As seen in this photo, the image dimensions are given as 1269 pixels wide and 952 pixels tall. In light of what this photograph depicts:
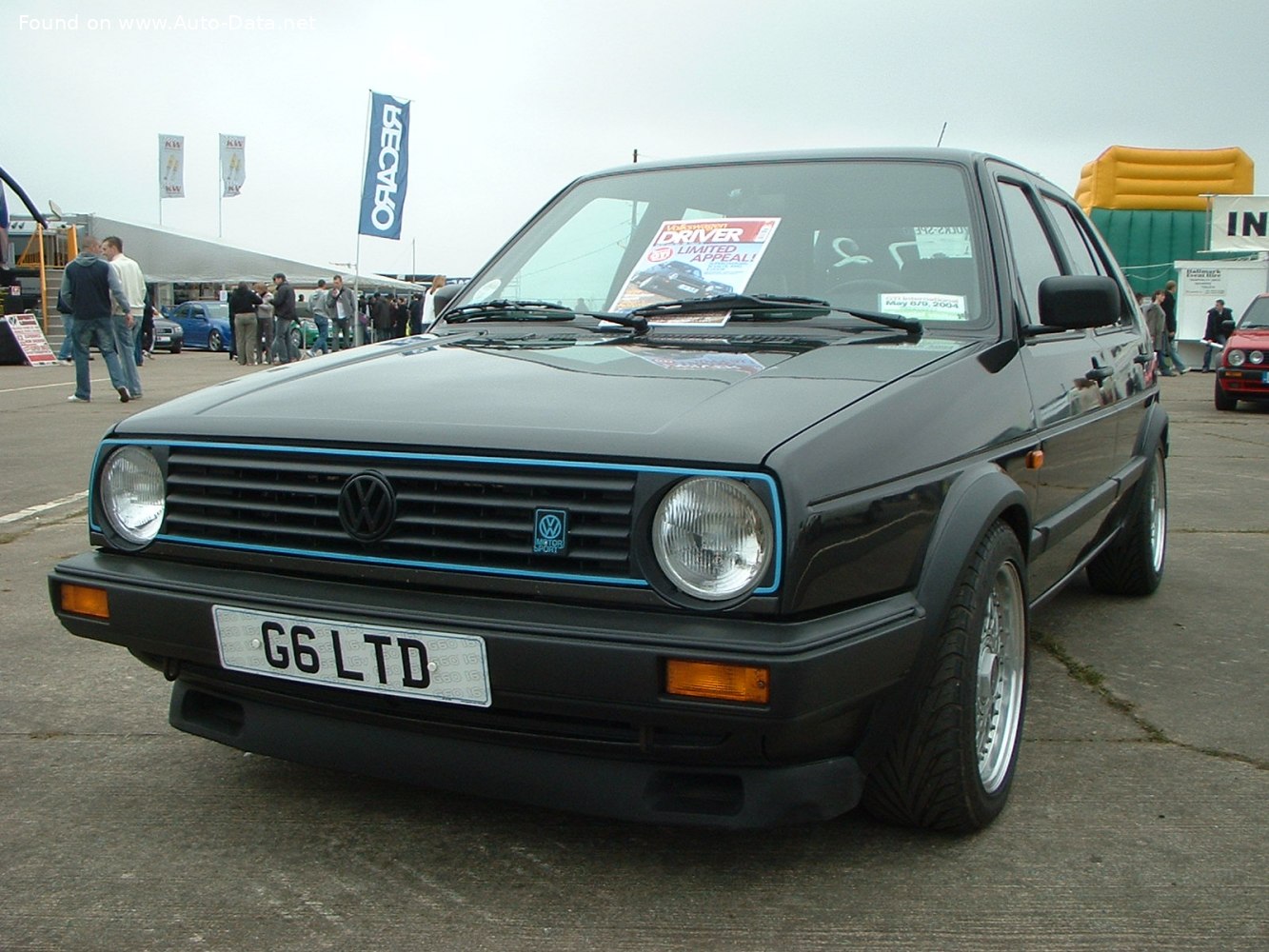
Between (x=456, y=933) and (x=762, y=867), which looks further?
(x=762, y=867)

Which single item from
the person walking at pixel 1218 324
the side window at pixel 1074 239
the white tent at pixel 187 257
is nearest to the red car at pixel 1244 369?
the person walking at pixel 1218 324

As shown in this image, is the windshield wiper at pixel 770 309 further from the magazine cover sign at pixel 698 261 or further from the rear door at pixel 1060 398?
Result: the rear door at pixel 1060 398

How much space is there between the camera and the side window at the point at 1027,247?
3.24 m

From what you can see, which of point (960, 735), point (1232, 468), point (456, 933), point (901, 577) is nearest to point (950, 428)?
point (901, 577)

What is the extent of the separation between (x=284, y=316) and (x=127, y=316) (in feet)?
30.8

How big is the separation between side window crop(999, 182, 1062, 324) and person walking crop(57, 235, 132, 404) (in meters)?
10.2

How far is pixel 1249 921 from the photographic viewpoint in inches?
84.9

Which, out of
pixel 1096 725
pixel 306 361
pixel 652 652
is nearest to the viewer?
pixel 652 652

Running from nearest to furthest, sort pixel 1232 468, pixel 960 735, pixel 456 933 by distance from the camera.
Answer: pixel 456 933, pixel 960 735, pixel 1232 468

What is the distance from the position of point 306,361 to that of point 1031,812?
193 cm

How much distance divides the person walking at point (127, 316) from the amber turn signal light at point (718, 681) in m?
11.2

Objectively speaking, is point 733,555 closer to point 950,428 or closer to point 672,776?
point 672,776

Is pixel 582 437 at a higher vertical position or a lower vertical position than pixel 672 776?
higher

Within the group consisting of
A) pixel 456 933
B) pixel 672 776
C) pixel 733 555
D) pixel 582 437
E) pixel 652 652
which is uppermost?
pixel 582 437
